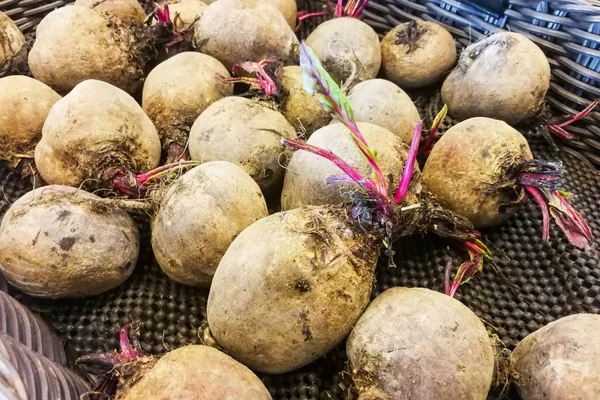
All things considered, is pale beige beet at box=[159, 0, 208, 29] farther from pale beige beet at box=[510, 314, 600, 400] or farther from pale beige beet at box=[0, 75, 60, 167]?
pale beige beet at box=[510, 314, 600, 400]

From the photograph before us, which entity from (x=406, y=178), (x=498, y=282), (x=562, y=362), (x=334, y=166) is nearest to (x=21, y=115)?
(x=334, y=166)

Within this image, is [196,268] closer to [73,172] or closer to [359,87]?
[73,172]

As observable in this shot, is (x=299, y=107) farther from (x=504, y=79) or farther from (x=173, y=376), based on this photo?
(x=173, y=376)

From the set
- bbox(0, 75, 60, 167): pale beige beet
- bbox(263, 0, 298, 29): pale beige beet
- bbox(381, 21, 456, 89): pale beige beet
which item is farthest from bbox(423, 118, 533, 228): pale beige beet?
bbox(0, 75, 60, 167): pale beige beet

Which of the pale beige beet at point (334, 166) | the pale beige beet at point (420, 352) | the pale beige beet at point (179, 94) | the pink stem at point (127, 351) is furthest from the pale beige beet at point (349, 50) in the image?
the pink stem at point (127, 351)

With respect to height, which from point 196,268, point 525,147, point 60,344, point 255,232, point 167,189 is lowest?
point 60,344

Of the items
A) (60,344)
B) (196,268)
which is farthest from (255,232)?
(60,344)
